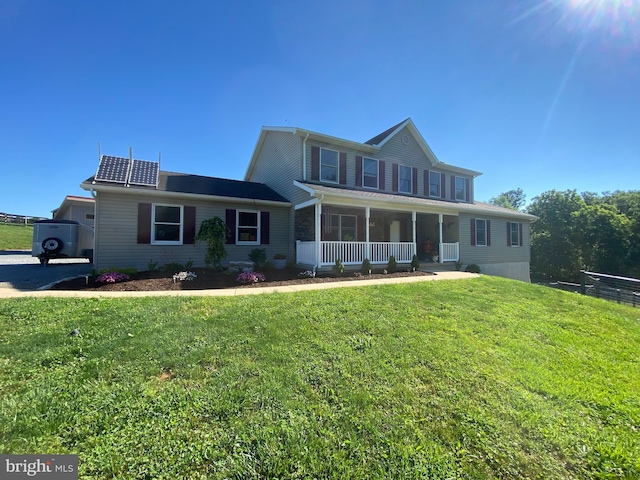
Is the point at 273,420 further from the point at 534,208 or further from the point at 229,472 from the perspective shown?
the point at 534,208

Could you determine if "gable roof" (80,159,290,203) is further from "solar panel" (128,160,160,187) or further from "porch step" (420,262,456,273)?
"porch step" (420,262,456,273)

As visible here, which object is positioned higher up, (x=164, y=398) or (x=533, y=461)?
(x=164, y=398)

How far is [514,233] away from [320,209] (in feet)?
44.1

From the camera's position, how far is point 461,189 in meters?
16.7

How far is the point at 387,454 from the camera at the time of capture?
2.10 m

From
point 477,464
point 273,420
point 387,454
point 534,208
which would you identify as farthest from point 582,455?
point 534,208

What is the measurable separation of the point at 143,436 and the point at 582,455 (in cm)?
353

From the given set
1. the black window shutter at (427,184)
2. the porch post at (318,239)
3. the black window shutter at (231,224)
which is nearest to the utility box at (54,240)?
the black window shutter at (231,224)

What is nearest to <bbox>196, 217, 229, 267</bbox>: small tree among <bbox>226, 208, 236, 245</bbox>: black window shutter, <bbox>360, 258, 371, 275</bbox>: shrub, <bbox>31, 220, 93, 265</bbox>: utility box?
<bbox>226, 208, 236, 245</bbox>: black window shutter

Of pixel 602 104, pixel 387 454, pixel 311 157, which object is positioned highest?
pixel 602 104

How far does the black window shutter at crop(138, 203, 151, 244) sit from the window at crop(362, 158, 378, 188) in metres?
9.09

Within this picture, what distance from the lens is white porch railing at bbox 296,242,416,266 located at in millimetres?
9766

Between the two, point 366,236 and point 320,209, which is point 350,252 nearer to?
point 366,236

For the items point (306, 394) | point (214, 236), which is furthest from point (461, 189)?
point (306, 394)
